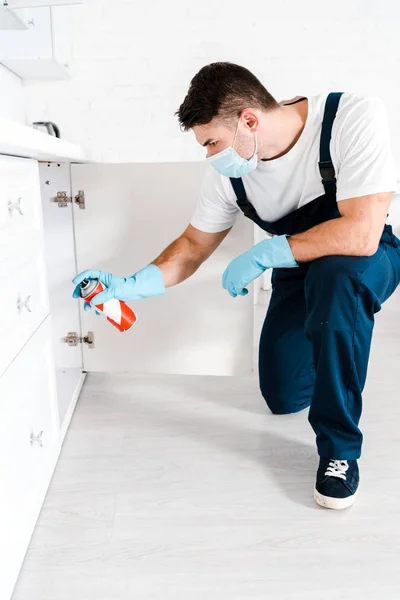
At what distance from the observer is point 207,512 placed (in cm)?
113

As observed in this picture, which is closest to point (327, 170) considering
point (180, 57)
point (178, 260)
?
point (178, 260)

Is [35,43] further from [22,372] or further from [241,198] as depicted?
[22,372]

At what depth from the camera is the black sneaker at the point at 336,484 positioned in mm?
Result: 1125

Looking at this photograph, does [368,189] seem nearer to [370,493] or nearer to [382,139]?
[382,139]

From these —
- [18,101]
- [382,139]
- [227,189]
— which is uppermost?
[18,101]

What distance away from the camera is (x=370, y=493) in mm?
1183

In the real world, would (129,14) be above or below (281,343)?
above

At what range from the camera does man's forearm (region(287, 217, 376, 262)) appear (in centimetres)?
114

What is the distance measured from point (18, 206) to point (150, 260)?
59 cm

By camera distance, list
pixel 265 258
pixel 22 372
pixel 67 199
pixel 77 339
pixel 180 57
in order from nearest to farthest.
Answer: pixel 22 372
pixel 265 258
pixel 67 199
pixel 77 339
pixel 180 57

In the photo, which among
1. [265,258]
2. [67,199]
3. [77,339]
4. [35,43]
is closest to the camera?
[265,258]

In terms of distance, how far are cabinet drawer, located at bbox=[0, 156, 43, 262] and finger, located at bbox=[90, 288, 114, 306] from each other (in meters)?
0.19

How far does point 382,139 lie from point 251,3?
182cm

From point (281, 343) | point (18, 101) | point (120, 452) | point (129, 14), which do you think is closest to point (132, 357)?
point (120, 452)
